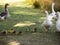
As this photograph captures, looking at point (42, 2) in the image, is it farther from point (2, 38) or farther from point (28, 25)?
point (2, 38)

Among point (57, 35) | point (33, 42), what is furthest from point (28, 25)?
point (33, 42)

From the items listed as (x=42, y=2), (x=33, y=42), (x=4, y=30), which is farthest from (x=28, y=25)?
(x=42, y=2)

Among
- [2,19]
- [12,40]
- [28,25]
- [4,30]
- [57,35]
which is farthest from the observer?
[2,19]

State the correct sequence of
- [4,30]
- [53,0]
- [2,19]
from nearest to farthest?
1. [4,30]
2. [2,19]
3. [53,0]

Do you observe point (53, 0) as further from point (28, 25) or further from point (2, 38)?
point (2, 38)

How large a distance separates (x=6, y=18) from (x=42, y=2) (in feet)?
9.43

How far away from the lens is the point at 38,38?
6992mm

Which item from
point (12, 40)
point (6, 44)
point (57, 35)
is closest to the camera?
point (6, 44)

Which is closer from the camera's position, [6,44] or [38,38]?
[6,44]

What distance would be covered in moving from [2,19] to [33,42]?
3612 millimetres

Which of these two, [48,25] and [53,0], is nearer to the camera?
[48,25]

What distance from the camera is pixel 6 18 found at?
10.0 meters

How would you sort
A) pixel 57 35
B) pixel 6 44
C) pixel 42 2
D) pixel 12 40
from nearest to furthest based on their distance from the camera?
pixel 6 44
pixel 12 40
pixel 57 35
pixel 42 2

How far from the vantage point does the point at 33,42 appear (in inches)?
258
